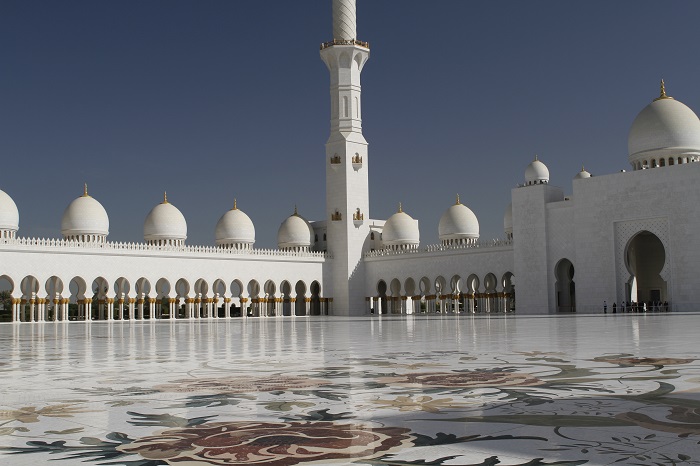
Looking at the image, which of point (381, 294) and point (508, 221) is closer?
point (508, 221)

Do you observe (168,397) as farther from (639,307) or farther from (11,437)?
(639,307)

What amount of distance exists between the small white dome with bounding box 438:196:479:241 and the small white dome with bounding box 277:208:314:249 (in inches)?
266

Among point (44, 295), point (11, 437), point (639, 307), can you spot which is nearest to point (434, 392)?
point (11, 437)

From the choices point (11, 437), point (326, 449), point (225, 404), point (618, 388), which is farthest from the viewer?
point (618, 388)

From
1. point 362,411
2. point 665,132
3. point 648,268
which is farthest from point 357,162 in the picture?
point 362,411

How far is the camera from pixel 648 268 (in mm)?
32500

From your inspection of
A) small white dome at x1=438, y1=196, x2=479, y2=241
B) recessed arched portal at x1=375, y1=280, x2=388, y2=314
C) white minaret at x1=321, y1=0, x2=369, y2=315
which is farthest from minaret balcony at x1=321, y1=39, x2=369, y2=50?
recessed arched portal at x1=375, y1=280, x2=388, y2=314

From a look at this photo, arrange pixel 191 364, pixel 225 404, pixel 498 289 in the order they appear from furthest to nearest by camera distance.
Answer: pixel 498 289 → pixel 191 364 → pixel 225 404

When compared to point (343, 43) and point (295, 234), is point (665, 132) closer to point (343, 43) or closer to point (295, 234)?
point (343, 43)

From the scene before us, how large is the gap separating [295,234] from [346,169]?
5183 millimetres

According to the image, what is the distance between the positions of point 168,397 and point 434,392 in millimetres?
1486

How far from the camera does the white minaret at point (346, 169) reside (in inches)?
1458

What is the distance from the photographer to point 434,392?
4.48 metres

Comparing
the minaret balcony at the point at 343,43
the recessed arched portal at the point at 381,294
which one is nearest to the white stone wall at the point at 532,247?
the recessed arched portal at the point at 381,294
